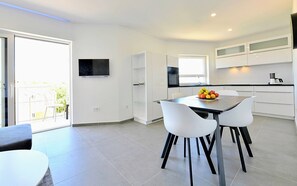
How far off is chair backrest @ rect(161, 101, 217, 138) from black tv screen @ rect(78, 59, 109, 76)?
265 centimetres

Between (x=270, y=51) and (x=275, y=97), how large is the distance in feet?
4.46

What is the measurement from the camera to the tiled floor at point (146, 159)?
1599 mm

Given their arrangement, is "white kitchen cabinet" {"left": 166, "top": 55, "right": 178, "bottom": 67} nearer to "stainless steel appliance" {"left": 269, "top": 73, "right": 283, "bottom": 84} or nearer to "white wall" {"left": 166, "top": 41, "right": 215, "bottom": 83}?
"white wall" {"left": 166, "top": 41, "right": 215, "bottom": 83}

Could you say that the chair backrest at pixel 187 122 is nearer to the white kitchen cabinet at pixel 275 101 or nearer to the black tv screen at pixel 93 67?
the black tv screen at pixel 93 67

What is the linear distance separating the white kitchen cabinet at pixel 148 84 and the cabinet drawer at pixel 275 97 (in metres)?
2.78

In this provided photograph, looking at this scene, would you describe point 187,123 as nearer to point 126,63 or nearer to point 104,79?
point 104,79

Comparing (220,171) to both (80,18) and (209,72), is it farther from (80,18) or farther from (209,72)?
(209,72)

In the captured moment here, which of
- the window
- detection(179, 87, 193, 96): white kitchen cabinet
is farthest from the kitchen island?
the window

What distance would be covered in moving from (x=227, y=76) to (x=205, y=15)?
9.91 ft

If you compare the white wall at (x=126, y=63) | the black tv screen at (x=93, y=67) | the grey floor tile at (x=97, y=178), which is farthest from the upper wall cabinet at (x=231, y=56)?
the grey floor tile at (x=97, y=178)

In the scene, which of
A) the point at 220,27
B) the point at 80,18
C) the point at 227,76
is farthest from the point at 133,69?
the point at 227,76

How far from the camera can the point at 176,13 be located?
328cm

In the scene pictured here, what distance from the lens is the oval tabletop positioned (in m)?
0.75

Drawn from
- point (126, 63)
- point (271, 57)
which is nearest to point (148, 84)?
point (126, 63)
